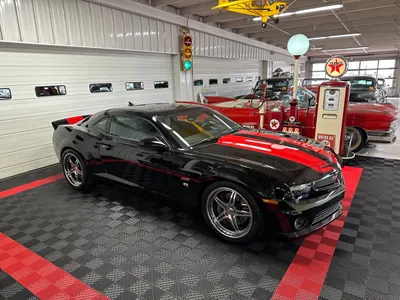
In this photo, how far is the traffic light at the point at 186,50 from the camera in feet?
27.0

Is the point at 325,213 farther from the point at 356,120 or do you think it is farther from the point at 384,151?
the point at 384,151

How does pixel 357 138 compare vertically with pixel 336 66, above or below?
below

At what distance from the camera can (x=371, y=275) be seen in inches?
83.3

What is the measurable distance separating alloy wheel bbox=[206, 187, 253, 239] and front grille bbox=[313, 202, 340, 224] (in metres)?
0.56

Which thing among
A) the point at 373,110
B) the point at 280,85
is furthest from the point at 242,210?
the point at 280,85

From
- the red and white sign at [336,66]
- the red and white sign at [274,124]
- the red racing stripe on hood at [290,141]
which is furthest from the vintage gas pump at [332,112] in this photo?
the red racing stripe on hood at [290,141]

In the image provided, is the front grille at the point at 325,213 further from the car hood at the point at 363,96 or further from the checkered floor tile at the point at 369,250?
the car hood at the point at 363,96

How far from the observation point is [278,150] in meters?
2.65

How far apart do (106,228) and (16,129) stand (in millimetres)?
3337

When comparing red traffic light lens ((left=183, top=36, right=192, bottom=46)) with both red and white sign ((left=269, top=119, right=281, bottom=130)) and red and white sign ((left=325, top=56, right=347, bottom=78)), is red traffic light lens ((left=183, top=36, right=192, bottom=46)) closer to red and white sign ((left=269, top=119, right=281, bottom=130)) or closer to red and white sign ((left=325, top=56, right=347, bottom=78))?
red and white sign ((left=269, top=119, right=281, bottom=130))

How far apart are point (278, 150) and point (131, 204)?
1.99m

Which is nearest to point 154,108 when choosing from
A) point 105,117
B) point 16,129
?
point 105,117

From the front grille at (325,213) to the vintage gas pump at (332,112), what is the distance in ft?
8.01

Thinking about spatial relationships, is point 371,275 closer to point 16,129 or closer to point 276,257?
point 276,257
